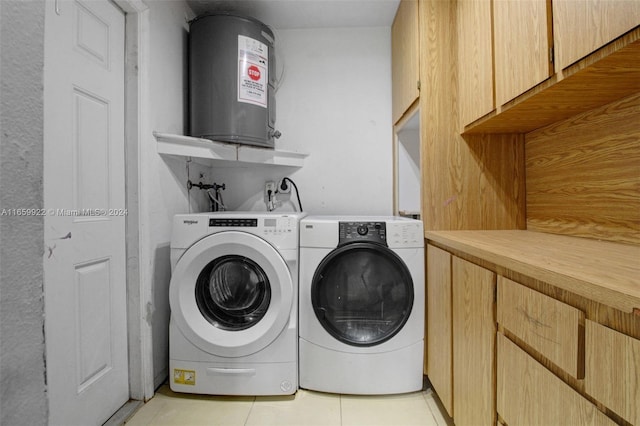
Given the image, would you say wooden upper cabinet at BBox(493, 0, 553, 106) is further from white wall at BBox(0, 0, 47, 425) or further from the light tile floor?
the light tile floor

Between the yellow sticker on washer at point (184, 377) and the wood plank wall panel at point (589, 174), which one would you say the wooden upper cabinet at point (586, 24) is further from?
the yellow sticker on washer at point (184, 377)

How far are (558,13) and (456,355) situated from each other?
1192 mm

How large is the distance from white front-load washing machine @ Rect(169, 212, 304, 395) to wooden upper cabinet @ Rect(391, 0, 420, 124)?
3.33 ft

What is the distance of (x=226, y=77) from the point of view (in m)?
1.67

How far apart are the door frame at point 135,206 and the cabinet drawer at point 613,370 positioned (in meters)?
1.63

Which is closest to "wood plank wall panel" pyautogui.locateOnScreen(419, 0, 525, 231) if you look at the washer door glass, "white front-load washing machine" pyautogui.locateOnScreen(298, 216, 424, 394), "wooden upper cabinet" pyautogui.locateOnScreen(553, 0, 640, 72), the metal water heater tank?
"white front-load washing machine" pyautogui.locateOnScreen(298, 216, 424, 394)

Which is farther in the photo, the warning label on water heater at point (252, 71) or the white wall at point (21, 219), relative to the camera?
the warning label on water heater at point (252, 71)

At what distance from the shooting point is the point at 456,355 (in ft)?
3.77

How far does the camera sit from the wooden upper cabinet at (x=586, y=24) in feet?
2.13

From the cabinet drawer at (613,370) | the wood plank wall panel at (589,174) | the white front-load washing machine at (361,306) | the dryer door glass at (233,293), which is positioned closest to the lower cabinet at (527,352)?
the cabinet drawer at (613,370)

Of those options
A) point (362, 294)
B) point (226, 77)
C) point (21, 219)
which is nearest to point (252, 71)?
point (226, 77)

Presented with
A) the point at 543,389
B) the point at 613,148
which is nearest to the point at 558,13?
the point at 613,148

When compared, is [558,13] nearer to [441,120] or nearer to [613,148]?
[613,148]

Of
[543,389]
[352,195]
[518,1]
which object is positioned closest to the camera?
[543,389]
